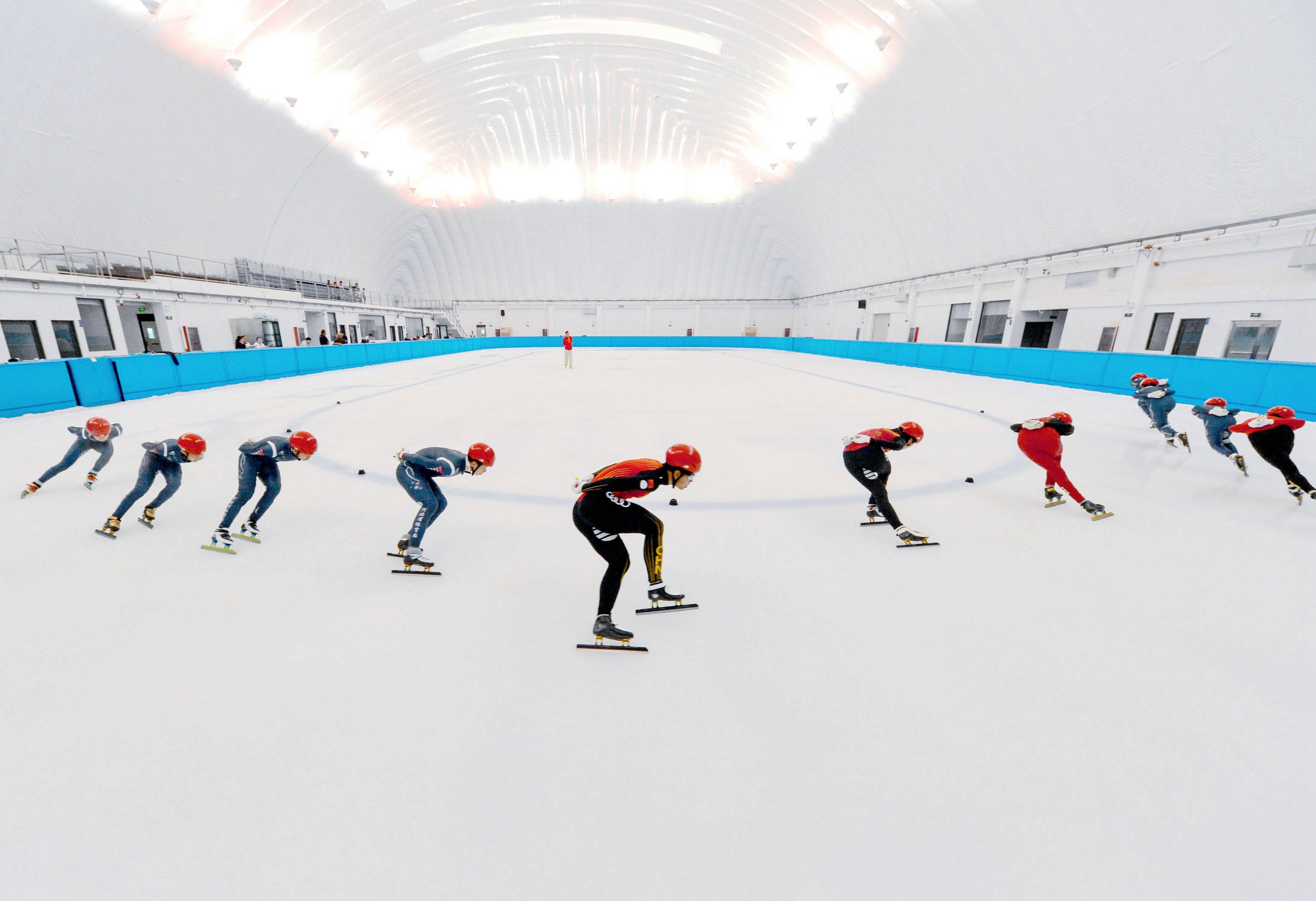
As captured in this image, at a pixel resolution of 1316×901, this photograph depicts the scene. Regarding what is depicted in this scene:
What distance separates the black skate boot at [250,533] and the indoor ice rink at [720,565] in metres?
0.15

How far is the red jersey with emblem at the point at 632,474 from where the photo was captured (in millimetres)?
3311

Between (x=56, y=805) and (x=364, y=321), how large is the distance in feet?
149

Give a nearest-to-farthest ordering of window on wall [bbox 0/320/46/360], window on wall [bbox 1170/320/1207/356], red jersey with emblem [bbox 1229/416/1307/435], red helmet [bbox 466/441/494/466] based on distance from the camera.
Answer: red helmet [bbox 466/441/494/466], red jersey with emblem [bbox 1229/416/1307/435], window on wall [bbox 1170/320/1207/356], window on wall [bbox 0/320/46/360]

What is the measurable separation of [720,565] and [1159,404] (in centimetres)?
992

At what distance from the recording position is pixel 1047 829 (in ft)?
7.06

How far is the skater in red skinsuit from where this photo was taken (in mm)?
5668

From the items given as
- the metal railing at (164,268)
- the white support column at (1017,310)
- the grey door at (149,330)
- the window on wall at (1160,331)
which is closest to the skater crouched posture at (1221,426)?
the window on wall at (1160,331)

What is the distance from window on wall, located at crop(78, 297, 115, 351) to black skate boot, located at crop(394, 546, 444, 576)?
27638 mm

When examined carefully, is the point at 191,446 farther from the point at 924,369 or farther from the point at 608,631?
the point at 924,369

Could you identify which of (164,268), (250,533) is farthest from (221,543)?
(164,268)

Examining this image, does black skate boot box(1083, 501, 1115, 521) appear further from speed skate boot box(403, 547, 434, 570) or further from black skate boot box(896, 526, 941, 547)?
speed skate boot box(403, 547, 434, 570)

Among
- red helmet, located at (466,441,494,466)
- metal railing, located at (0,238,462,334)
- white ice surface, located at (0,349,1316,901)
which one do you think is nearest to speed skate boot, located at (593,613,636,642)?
white ice surface, located at (0,349,1316,901)

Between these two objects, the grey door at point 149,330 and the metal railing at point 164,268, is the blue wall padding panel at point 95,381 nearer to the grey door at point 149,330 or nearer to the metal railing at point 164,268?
the metal railing at point 164,268

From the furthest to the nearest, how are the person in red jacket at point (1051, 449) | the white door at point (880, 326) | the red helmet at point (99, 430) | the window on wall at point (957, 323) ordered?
the white door at point (880, 326), the window on wall at point (957, 323), the red helmet at point (99, 430), the person in red jacket at point (1051, 449)
